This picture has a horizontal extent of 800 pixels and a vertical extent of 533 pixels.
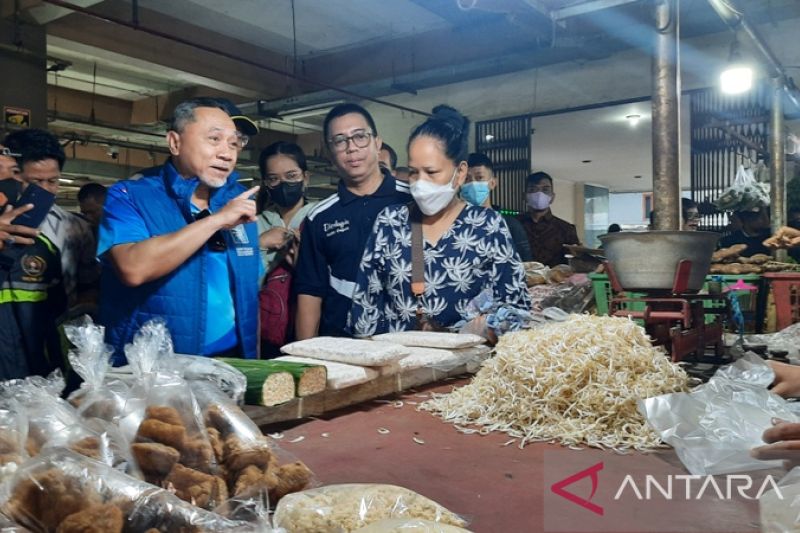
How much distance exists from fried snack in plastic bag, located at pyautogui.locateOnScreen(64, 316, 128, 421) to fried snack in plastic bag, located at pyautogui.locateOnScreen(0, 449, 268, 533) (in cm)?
27

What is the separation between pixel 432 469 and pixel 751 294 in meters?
4.36

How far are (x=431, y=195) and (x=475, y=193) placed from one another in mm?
1675

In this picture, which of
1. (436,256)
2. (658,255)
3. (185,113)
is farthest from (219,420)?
(658,255)

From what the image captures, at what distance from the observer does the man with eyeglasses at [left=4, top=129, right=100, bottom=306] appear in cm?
299

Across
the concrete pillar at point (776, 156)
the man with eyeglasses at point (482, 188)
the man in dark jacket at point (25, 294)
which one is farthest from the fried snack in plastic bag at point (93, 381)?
the concrete pillar at point (776, 156)

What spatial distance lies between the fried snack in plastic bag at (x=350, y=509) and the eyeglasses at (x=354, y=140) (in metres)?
2.10

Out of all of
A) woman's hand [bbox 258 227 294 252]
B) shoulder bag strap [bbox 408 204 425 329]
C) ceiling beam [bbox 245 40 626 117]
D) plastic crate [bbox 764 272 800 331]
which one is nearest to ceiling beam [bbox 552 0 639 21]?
ceiling beam [bbox 245 40 626 117]

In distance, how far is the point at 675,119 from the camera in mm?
3779

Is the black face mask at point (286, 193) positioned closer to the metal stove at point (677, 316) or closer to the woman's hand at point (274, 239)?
the woman's hand at point (274, 239)

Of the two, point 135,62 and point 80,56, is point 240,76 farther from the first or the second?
point 80,56

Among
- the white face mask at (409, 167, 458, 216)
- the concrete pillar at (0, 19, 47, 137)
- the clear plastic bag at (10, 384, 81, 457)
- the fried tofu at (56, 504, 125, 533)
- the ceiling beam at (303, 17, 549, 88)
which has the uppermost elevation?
the ceiling beam at (303, 17, 549, 88)

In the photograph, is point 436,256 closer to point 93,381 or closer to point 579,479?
point 579,479

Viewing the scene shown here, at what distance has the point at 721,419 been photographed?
160 cm

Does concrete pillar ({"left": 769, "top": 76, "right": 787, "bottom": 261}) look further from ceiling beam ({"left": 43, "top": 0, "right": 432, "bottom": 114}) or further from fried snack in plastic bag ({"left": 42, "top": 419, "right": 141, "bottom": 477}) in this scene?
fried snack in plastic bag ({"left": 42, "top": 419, "right": 141, "bottom": 477})
